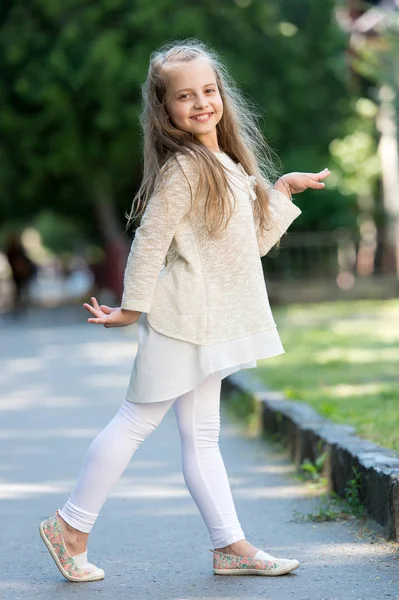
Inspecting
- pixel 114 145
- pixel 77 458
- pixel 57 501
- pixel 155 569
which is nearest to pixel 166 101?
pixel 155 569

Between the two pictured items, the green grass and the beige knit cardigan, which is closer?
the beige knit cardigan

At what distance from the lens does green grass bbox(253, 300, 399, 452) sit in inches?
280

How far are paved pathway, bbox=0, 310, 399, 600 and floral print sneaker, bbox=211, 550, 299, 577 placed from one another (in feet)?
0.09

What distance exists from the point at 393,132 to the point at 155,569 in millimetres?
18856

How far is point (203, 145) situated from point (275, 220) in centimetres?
40

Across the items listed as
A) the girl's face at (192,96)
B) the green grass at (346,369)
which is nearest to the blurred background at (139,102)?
the green grass at (346,369)

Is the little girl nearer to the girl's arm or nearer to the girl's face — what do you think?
the girl's face

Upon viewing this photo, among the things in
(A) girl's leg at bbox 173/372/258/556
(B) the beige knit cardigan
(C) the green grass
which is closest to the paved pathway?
(A) girl's leg at bbox 173/372/258/556

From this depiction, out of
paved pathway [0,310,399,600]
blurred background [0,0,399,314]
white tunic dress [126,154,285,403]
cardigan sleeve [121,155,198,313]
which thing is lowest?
paved pathway [0,310,399,600]

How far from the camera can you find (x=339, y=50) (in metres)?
26.5

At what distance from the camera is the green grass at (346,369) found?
23.3 ft

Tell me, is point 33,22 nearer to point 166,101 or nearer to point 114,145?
point 114,145

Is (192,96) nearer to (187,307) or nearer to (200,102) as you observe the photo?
(200,102)

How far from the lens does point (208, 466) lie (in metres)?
4.18
